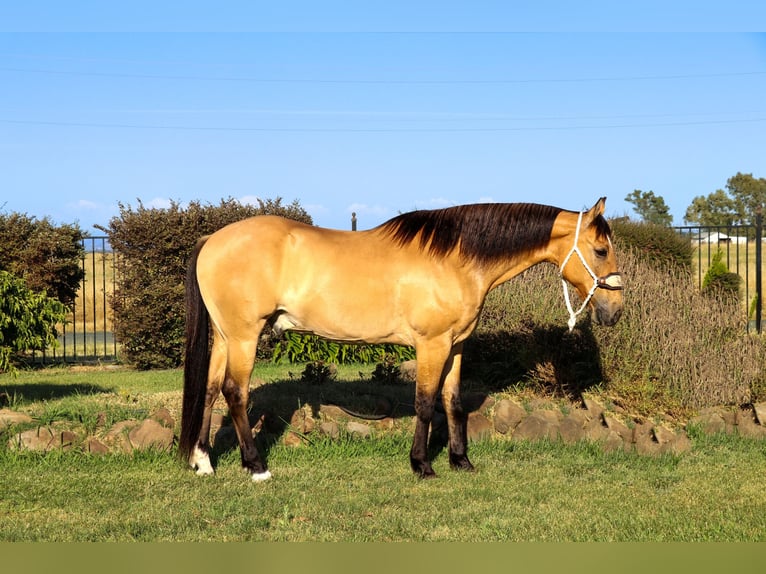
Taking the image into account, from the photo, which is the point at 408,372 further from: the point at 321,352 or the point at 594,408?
the point at 321,352

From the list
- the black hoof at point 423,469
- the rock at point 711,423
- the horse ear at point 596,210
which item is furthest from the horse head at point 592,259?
the rock at point 711,423

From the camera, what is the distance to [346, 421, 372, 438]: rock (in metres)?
7.39

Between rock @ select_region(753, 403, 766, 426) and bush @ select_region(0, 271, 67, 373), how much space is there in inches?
267

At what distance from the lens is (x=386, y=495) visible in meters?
6.01

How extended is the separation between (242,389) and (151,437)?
1087 millimetres

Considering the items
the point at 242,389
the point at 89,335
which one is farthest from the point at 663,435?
the point at 89,335

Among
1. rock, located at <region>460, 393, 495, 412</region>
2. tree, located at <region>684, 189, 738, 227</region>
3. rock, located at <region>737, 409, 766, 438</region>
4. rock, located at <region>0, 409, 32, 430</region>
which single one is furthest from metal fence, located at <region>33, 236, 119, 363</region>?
tree, located at <region>684, 189, 738, 227</region>

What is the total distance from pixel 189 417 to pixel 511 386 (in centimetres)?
331

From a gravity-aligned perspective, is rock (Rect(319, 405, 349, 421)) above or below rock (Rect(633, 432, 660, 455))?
above

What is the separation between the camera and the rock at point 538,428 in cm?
744

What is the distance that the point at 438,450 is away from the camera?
737 cm

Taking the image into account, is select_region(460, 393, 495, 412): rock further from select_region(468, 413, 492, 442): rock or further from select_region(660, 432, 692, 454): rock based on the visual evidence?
select_region(660, 432, 692, 454): rock

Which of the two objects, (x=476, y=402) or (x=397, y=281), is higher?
(x=397, y=281)

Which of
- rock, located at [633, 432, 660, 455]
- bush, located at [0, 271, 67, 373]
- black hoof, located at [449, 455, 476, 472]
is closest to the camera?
black hoof, located at [449, 455, 476, 472]
